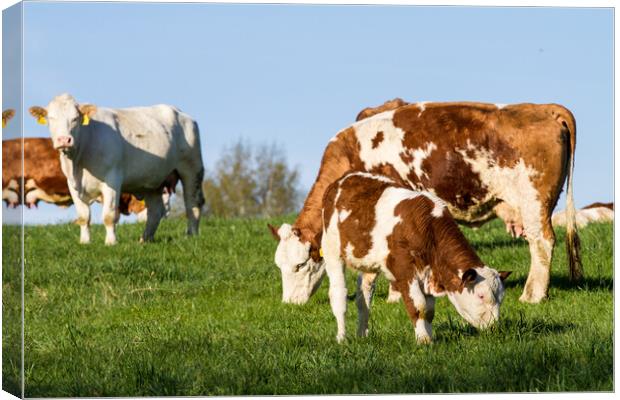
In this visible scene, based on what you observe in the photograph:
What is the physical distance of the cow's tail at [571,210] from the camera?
38.0 feet

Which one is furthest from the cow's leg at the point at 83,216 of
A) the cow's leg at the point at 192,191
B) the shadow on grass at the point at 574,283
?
the shadow on grass at the point at 574,283

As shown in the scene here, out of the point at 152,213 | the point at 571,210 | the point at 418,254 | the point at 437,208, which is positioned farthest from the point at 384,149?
the point at 152,213

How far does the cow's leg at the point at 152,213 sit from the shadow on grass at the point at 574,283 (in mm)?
7376

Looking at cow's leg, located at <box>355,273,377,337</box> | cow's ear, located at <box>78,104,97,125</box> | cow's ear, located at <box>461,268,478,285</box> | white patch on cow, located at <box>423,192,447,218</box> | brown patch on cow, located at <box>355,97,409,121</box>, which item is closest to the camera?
cow's ear, located at <box>461,268,478,285</box>

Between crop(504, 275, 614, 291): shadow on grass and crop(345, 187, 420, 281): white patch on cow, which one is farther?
crop(504, 275, 614, 291): shadow on grass

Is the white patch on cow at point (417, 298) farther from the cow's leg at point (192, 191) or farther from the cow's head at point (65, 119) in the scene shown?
the cow's leg at point (192, 191)

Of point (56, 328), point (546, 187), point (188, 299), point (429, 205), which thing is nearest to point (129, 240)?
point (188, 299)

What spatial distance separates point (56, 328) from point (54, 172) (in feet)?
45.2

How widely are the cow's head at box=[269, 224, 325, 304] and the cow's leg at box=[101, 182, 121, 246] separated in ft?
21.6

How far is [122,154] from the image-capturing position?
19.6 metres

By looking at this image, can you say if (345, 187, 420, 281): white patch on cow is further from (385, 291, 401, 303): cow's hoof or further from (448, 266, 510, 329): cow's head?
(385, 291, 401, 303): cow's hoof

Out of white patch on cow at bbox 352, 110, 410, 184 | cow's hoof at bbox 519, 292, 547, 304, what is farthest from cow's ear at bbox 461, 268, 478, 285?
white patch on cow at bbox 352, 110, 410, 184

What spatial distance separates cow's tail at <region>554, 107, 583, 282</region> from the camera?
38.0ft

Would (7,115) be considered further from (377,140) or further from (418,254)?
(377,140)
